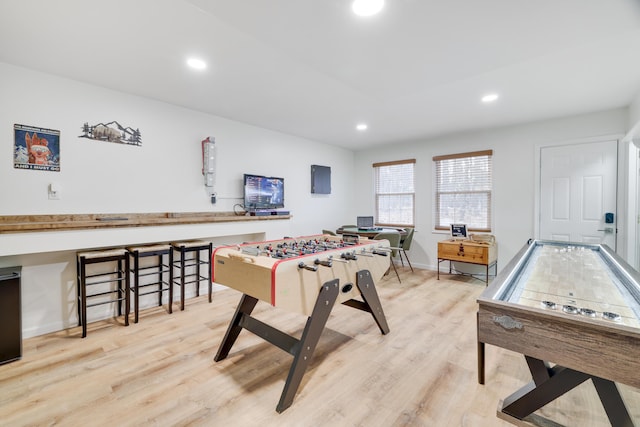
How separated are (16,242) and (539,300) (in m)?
3.59

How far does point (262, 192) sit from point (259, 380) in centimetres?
286

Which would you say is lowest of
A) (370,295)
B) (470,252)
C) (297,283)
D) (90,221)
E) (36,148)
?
(370,295)

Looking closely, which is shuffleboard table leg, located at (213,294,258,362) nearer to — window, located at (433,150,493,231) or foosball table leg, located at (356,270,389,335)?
foosball table leg, located at (356,270,389,335)

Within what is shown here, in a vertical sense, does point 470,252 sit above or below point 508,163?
below

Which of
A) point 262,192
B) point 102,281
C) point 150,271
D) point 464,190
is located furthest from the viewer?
point 464,190

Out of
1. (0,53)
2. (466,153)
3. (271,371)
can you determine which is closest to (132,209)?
(0,53)

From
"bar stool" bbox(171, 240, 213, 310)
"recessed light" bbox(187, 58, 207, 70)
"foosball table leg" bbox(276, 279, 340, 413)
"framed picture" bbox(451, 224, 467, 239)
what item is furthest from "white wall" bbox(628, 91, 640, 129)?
"bar stool" bbox(171, 240, 213, 310)

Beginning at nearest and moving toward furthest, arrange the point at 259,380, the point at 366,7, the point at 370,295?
the point at 366,7, the point at 259,380, the point at 370,295

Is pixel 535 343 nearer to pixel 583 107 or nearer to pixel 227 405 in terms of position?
pixel 227 405

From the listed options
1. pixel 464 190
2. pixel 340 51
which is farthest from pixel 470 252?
pixel 340 51

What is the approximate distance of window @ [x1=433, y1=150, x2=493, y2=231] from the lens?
15.1ft

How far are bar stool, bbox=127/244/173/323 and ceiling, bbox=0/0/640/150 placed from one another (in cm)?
175

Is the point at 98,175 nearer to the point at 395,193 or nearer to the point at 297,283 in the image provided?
the point at 297,283

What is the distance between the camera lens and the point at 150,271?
10.8ft
